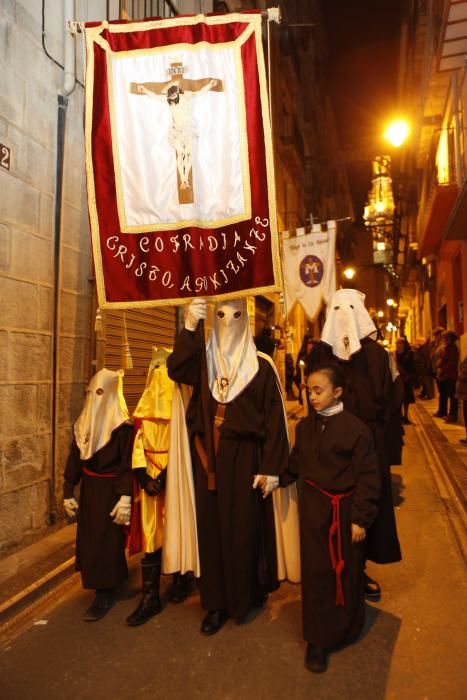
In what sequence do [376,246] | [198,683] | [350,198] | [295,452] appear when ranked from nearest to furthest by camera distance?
[198,683] → [295,452] → [376,246] → [350,198]

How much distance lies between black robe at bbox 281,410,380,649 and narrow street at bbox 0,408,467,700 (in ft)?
0.78

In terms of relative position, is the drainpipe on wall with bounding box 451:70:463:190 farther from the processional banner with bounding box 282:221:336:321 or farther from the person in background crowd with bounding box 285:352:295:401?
the person in background crowd with bounding box 285:352:295:401

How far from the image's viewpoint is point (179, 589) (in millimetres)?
3861

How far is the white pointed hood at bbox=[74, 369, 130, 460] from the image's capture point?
3.69 metres

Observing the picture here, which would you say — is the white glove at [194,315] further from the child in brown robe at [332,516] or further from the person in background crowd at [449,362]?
the person in background crowd at [449,362]

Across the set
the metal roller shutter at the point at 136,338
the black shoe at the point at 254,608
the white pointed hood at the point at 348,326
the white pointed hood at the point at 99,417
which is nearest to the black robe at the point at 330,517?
the black shoe at the point at 254,608

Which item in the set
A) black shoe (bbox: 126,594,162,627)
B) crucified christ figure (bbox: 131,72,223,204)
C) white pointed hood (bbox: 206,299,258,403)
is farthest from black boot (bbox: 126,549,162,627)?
crucified christ figure (bbox: 131,72,223,204)

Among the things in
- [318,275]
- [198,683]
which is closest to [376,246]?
[318,275]

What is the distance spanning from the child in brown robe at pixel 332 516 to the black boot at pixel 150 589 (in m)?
1.16

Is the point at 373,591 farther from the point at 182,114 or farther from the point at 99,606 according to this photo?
the point at 182,114

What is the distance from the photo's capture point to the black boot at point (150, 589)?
355 centimetres

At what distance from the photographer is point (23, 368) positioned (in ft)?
15.8

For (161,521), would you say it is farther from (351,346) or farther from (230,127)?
(230,127)

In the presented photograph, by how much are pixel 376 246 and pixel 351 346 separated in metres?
29.8
